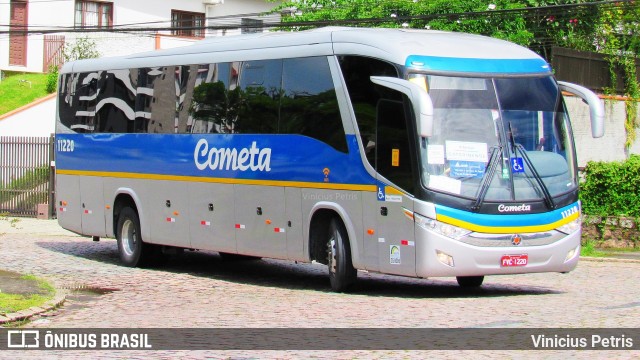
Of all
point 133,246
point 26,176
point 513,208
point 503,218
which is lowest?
point 133,246

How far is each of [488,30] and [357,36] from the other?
77.3 feet

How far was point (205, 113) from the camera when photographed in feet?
64.1

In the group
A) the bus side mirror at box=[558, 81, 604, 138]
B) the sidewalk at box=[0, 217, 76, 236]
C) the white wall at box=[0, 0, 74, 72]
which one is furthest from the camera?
the white wall at box=[0, 0, 74, 72]

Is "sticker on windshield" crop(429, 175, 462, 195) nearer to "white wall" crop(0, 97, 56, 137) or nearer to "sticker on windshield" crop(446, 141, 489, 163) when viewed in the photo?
"sticker on windshield" crop(446, 141, 489, 163)

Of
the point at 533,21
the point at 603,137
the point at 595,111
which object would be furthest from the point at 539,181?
the point at 533,21

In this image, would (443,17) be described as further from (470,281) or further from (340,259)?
(340,259)

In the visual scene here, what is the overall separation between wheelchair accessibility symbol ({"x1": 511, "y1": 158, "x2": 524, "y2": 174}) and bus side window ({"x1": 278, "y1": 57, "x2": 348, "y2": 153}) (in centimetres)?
237

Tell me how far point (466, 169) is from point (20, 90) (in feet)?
113

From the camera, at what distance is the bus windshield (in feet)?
49.4

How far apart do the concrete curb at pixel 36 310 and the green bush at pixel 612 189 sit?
14.1 m

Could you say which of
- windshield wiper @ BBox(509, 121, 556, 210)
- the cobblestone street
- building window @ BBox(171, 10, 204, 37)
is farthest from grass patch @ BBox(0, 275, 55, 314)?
building window @ BBox(171, 10, 204, 37)

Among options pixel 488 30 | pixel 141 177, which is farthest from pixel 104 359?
pixel 488 30

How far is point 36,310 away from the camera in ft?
44.7

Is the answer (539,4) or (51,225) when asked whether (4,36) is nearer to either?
(51,225)
